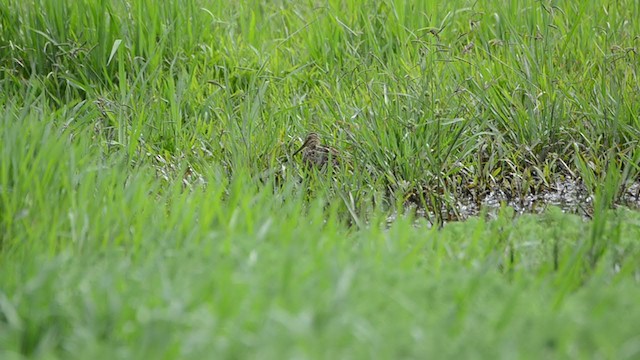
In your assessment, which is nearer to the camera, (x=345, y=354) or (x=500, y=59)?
(x=345, y=354)

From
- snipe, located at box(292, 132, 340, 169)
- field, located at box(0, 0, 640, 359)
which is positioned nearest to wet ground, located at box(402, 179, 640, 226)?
field, located at box(0, 0, 640, 359)

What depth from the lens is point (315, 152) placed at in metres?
3.98

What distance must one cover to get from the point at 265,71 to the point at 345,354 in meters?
3.01

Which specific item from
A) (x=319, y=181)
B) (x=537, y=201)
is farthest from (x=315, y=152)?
(x=537, y=201)

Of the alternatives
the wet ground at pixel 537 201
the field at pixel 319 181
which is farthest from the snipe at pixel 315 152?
the wet ground at pixel 537 201

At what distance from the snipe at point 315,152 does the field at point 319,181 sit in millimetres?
66

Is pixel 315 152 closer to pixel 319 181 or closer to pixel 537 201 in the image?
pixel 319 181

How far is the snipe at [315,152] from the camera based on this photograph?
13.0 ft

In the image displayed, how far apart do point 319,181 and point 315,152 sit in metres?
0.22

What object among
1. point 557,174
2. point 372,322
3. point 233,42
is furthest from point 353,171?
point 372,322

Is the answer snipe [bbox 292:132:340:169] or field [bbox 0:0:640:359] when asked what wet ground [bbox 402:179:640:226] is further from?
snipe [bbox 292:132:340:169]

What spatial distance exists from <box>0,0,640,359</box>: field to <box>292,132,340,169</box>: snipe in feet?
0.22

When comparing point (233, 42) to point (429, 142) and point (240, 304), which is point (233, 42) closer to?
point (429, 142)

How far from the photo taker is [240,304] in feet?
6.78
